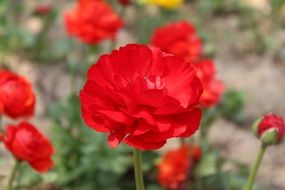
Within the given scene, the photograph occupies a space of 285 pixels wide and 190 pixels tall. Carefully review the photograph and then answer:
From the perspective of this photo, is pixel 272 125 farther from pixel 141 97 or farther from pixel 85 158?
pixel 85 158

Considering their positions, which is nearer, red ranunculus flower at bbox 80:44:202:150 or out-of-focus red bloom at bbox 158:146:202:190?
red ranunculus flower at bbox 80:44:202:150

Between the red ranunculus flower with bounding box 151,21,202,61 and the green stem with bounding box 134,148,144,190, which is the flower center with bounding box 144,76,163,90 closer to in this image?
the green stem with bounding box 134,148,144,190

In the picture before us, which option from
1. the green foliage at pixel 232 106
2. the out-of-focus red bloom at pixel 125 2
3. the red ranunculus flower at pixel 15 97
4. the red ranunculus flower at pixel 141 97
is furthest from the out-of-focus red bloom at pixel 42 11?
the red ranunculus flower at pixel 141 97

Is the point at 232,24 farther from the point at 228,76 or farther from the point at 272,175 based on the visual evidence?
the point at 272,175

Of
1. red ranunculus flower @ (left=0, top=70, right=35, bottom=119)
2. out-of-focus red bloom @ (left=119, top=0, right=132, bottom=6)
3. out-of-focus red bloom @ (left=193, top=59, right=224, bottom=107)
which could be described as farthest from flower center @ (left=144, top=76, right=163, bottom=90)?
out-of-focus red bloom @ (left=119, top=0, right=132, bottom=6)

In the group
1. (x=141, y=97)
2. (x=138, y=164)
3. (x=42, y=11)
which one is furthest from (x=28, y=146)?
(x=42, y=11)

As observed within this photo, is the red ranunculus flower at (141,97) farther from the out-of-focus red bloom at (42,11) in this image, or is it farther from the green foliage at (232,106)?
the out-of-focus red bloom at (42,11)
